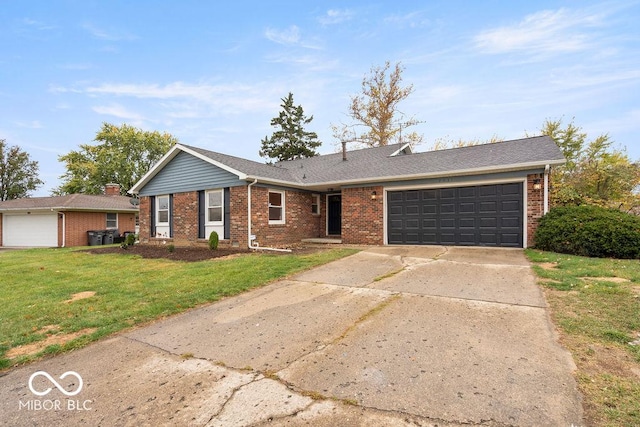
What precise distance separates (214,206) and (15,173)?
4128cm

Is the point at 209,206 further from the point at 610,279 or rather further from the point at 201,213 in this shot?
the point at 610,279

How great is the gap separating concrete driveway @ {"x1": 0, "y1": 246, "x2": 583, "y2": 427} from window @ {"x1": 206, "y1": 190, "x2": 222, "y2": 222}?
7.97 meters

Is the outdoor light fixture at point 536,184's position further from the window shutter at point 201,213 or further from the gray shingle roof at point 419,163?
the window shutter at point 201,213

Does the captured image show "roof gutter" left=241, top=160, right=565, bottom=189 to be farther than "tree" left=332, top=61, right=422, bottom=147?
No

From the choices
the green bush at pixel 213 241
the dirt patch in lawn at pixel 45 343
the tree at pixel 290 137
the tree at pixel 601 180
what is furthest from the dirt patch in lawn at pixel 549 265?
the tree at pixel 290 137

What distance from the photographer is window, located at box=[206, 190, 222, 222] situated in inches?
494

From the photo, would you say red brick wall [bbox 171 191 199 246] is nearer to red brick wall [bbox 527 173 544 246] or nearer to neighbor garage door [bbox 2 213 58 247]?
neighbor garage door [bbox 2 213 58 247]

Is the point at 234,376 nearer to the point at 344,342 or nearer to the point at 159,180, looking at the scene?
the point at 344,342

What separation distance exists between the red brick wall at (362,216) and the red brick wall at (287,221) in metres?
2.13

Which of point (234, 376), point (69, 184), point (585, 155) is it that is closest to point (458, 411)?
point (234, 376)

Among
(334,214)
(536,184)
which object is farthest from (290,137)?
(536,184)

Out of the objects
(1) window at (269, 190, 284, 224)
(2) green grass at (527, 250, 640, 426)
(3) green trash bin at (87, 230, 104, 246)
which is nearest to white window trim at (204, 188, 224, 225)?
(1) window at (269, 190, 284, 224)

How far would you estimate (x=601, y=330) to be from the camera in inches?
138

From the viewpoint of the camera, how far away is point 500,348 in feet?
10.4
